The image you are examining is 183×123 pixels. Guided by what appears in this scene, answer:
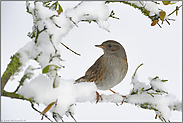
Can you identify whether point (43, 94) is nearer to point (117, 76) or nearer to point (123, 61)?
point (117, 76)

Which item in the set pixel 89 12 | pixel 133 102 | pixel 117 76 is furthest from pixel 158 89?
pixel 89 12

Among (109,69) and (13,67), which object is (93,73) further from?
(13,67)

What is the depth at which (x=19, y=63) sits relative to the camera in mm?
654

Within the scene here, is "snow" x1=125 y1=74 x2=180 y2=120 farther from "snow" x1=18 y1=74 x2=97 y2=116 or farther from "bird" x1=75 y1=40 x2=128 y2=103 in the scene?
"snow" x1=18 y1=74 x2=97 y2=116

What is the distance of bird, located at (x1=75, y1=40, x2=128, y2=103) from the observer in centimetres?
112

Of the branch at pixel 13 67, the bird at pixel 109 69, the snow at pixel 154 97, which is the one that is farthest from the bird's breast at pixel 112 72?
the branch at pixel 13 67

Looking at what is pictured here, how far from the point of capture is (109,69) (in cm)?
114

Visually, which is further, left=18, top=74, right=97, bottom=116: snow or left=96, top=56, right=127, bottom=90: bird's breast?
left=96, top=56, right=127, bottom=90: bird's breast

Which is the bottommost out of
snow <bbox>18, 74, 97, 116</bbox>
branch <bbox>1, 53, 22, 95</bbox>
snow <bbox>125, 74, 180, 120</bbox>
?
snow <bbox>125, 74, 180, 120</bbox>

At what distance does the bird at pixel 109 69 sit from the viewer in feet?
3.67

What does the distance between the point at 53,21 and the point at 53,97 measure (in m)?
0.28

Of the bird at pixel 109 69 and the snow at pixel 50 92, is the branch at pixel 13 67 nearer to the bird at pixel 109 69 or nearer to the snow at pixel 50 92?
the snow at pixel 50 92

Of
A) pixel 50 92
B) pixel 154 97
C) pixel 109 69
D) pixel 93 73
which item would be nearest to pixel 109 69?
pixel 109 69

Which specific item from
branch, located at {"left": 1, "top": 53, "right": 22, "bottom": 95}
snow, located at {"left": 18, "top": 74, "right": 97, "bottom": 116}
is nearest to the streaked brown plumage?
snow, located at {"left": 18, "top": 74, "right": 97, "bottom": 116}
